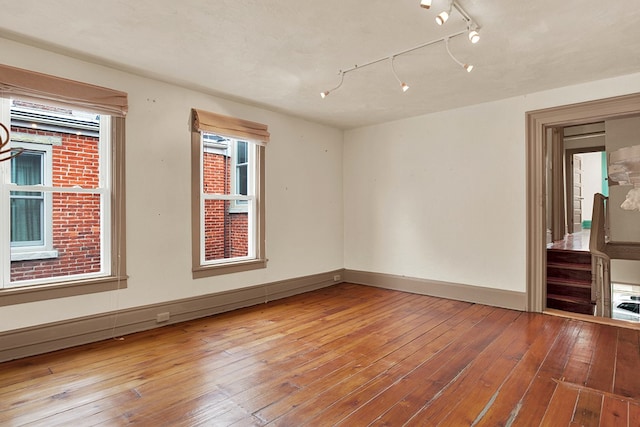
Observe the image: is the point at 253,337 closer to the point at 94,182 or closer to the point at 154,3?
the point at 94,182

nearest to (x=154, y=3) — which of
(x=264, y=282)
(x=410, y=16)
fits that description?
(x=410, y=16)

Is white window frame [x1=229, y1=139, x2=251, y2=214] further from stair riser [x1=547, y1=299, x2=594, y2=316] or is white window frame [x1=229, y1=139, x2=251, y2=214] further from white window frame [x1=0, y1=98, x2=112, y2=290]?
stair riser [x1=547, y1=299, x2=594, y2=316]

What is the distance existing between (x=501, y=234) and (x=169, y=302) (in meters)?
3.86

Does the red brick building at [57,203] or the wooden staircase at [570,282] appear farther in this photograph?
the wooden staircase at [570,282]

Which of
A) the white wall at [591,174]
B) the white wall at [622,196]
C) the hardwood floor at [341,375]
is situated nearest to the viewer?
the hardwood floor at [341,375]

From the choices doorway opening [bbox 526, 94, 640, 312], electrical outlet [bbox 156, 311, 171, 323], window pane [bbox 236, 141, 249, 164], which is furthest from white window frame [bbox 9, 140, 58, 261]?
doorway opening [bbox 526, 94, 640, 312]

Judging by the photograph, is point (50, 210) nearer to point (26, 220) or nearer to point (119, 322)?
point (26, 220)

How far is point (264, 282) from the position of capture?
4.56 m

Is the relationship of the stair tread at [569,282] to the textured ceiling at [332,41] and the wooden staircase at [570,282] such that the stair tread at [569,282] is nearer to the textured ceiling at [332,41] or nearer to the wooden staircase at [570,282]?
the wooden staircase at [570,282]

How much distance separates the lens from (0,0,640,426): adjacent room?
7.46ft

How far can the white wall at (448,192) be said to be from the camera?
4121mm

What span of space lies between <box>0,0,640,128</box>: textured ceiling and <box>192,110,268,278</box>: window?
1.67 feet

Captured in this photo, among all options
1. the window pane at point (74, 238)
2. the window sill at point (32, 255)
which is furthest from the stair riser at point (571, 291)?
the window sill at point (32, 255)

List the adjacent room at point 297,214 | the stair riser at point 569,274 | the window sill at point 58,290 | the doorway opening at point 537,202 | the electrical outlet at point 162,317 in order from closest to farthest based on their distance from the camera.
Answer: the adjacent room at point 297,214 < the window sill at point 58,290 < the electrical outlet at point 162,317 < the doorway opening at point 537,202 < the stair riser at point 569,274
